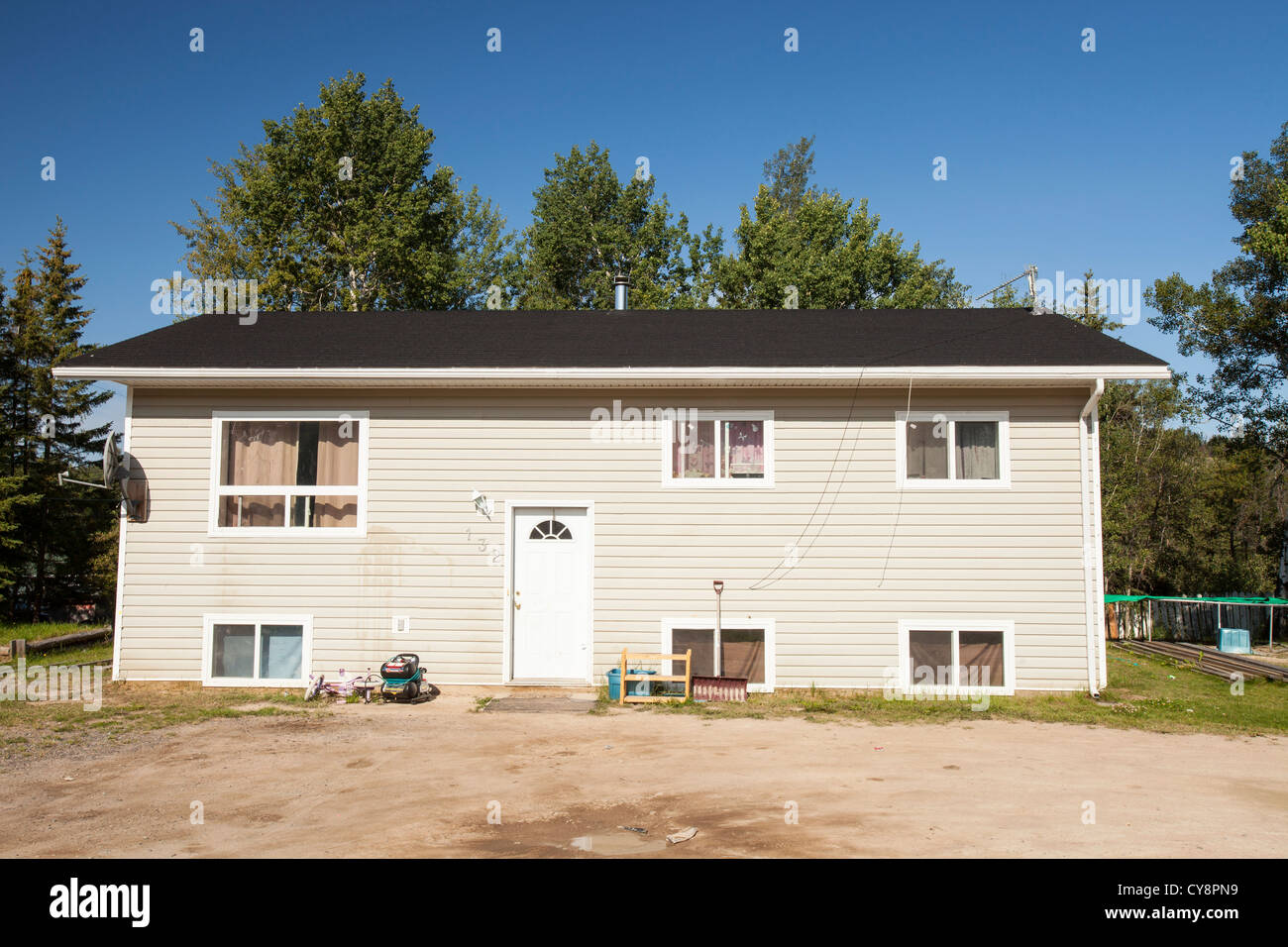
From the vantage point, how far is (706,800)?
616 centimetres

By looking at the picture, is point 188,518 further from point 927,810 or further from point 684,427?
point 927,810

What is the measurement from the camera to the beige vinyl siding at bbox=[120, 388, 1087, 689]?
1060 centimetres

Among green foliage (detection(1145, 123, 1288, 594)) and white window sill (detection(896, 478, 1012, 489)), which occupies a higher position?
green foliage (detection(1145, 123, 1288, 594))

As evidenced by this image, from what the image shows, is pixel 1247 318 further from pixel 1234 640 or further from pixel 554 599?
pixel 554 599

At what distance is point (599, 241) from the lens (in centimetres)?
3300

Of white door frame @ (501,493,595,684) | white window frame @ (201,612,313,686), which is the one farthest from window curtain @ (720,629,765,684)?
white window frame @ (201,612,313,686)

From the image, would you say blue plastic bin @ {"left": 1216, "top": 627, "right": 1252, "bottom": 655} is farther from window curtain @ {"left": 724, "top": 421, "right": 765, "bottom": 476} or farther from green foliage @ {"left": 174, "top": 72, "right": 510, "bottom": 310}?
green foliage @ {"left": 174, "top": 72, "right": 510, "bottom": 310}

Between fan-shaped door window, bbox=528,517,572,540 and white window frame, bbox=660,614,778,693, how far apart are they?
167 centimetres

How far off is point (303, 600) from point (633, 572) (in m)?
4.09

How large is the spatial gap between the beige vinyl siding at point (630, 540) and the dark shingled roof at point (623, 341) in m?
0.44

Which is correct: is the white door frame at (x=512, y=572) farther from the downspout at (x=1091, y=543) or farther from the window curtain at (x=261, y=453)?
the downspout at (x=1091, y=543)

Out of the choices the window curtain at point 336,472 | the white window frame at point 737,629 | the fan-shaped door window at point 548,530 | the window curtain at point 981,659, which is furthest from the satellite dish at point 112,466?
the window curtain at point 981,659
